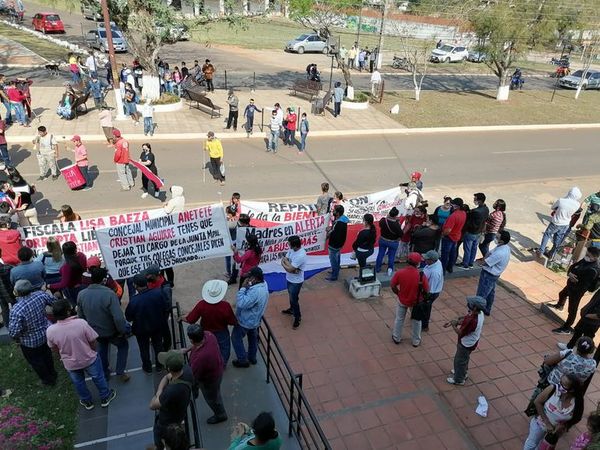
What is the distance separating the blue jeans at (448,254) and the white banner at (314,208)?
4.77 ft

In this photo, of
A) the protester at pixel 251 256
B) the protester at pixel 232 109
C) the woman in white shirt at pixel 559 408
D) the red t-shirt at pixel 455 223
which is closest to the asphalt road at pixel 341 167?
the protester at pixel 232 109

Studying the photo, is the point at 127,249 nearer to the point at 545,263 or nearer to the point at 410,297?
the point at 410,297

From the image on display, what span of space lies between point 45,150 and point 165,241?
7.81 meters

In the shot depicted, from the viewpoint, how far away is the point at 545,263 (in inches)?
447

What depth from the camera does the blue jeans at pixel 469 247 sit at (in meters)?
9.86

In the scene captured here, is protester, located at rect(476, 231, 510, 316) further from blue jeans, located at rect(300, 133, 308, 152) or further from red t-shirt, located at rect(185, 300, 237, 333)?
blue jeans, located at rect(300, 133, 308, 152)

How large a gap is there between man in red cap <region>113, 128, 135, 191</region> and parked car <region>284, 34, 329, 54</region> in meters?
Result: 30.8

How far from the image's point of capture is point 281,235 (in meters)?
8.73

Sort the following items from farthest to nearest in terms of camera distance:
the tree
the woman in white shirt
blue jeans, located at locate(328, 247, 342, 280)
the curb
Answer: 1. the tree
2. the curb
3. blue jeans, located at locate(328, 247, 342, 280)
4. the woman in white shirt

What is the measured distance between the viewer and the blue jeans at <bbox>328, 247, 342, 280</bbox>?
9.42 m

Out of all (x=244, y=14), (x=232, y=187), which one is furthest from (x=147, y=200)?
(x=244, y=14)

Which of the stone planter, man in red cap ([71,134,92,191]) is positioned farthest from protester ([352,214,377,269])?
the stone planter

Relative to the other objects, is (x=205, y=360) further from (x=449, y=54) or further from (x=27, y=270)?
(x=449, y=54)

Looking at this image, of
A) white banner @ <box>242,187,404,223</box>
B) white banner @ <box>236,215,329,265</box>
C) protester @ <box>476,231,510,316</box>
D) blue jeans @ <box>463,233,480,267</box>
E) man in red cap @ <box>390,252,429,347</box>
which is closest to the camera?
man in red cap @ <box>390,252,429,347</box>
